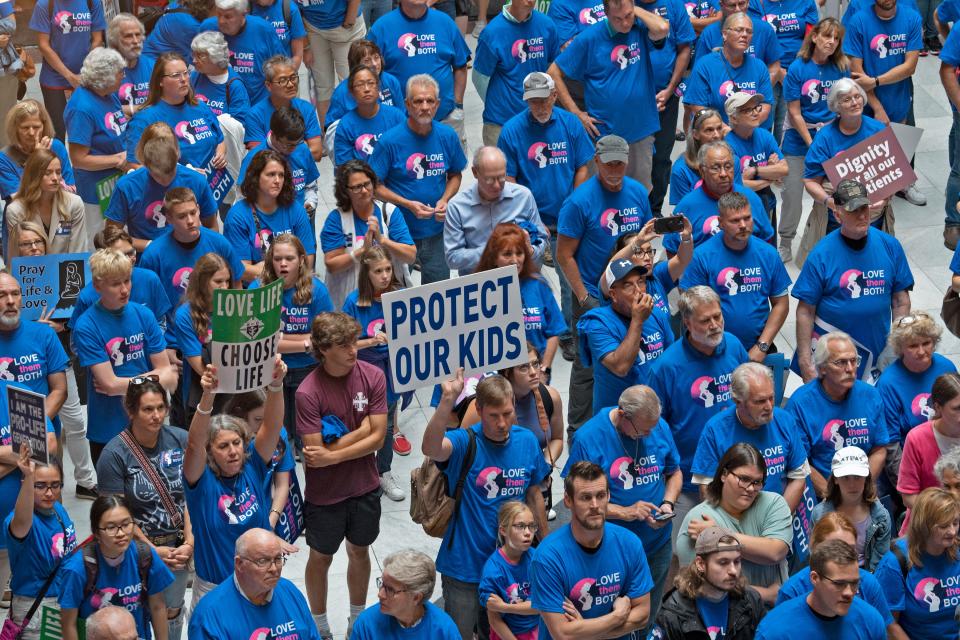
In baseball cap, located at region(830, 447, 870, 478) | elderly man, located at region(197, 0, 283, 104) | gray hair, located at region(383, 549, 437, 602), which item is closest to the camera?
gray hair, located at region(383, 549, 437, 602)

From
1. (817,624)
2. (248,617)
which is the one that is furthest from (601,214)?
(248,617)

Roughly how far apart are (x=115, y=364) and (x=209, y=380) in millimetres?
1897

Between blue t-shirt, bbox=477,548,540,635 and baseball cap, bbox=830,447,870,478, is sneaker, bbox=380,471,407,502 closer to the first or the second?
blue t-shirt, bbox=477,548,540,635

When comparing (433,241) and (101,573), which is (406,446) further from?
(101,573)

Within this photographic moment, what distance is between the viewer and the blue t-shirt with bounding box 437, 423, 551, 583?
29.5 feet

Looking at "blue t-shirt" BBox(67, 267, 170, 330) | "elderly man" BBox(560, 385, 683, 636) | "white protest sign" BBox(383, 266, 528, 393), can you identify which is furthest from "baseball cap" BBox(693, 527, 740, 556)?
"blue t-shirt" BBox(67, 267, 170, 330)

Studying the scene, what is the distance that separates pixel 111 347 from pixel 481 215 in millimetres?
2842

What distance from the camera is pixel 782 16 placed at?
1494 centimetres

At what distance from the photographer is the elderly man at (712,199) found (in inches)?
450

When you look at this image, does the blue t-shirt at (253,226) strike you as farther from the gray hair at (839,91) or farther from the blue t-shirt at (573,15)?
the gray hair at (839,91)

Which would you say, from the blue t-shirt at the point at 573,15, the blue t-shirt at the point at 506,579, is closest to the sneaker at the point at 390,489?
the blue t-shirt at the point at 506,579

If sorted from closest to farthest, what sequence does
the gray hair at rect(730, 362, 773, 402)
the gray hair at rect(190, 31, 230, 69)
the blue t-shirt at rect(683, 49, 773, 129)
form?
the gray hair at rect(730, 362, 773, 402)
the gray hair at rect(190, 31, 230, 69)
the blue t-shirt at rect(683, 49, 773, 129)

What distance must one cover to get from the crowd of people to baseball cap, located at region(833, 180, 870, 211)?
102 mm

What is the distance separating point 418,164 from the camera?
12406 millimetres
